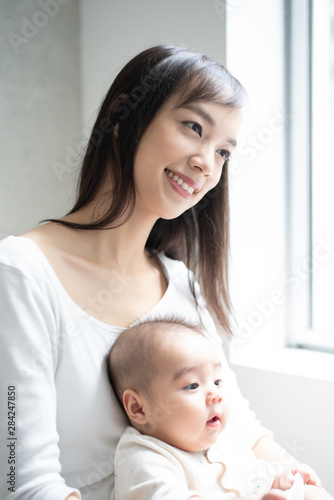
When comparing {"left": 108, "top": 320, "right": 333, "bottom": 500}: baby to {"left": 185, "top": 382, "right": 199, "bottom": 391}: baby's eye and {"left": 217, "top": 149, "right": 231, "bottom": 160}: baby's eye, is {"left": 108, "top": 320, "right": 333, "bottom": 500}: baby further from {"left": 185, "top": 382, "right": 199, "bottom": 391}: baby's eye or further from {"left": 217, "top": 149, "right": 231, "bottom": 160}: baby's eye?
{"left": 217, "top": 149, "right": 231, "bottom": 160}: baby's eye

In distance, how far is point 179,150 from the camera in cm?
113

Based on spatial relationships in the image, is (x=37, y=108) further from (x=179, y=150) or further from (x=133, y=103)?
(x=179, y=150)

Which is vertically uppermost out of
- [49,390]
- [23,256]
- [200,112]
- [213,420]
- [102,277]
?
[200,112]

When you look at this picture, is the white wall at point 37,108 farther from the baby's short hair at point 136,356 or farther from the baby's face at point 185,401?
the baby's face at point 185,401

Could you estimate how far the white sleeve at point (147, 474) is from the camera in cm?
91

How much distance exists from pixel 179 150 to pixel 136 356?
1.50 feet

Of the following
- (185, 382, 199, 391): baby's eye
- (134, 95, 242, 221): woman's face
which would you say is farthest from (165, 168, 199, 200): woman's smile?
(185, 382, 199, 391): baby's eye

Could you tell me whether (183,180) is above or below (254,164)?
above

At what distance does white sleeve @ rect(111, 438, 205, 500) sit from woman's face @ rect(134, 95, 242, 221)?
0.53 meters

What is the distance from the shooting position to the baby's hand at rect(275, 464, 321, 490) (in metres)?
1.04

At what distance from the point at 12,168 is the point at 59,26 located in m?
0.55

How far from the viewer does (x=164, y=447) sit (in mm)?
1018

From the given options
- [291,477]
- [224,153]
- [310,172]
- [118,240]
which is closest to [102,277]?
[118,240]

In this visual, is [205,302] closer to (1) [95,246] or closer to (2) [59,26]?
(1) [95,246]
